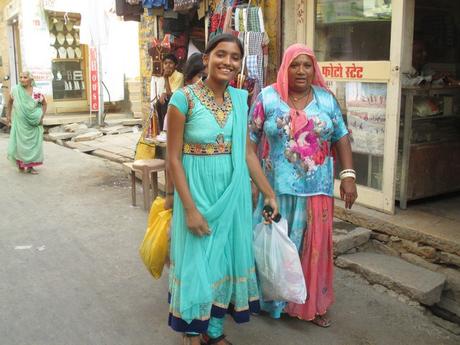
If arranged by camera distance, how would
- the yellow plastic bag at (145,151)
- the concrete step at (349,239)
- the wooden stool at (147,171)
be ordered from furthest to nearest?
the yellow plastic bag at (145,151) < the wooden stool at (147,171) < the concrete step at (349,239)

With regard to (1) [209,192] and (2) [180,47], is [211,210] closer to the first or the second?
(1) [209,192]

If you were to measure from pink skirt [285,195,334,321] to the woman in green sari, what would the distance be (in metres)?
6.43

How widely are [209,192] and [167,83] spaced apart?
4738 millimetres

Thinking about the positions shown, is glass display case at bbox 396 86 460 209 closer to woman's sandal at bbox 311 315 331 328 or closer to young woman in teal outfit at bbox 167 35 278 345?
woman's sandal at bbox 311 315 331 328

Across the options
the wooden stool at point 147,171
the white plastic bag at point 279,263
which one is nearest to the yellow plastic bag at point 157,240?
the white plastic bag at point 279,263

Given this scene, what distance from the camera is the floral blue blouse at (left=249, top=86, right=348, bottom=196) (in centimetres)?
292

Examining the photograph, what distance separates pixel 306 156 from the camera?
294 centimetres

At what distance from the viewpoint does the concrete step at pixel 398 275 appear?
11.3 feet

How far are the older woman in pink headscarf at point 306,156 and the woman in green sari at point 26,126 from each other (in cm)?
620

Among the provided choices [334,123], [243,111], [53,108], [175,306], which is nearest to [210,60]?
[243,111]

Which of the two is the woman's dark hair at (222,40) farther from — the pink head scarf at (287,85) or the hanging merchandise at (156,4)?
the hanging merchandise at (156,4)

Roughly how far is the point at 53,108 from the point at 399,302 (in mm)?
13496

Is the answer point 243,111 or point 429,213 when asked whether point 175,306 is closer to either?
point 243,111

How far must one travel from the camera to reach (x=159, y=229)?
2824mm
